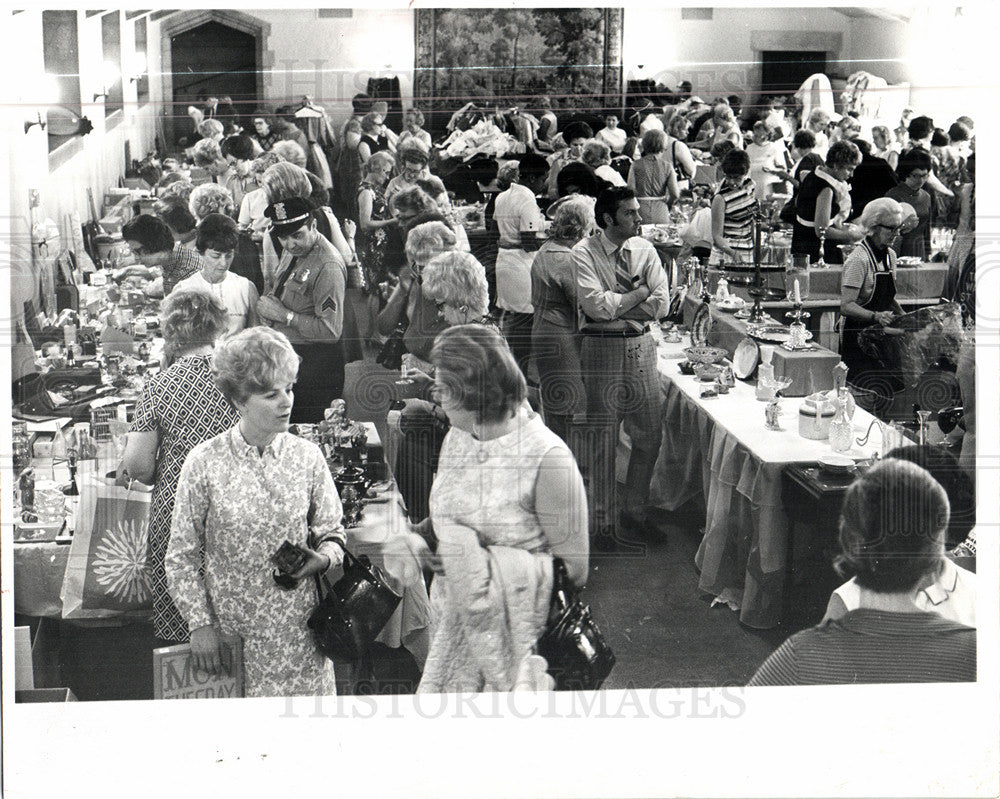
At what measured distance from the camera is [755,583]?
3592mm

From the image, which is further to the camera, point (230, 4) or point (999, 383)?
point (999, 383)

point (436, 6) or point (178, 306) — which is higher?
point (436, 6)

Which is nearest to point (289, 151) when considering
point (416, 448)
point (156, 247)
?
point (156, 247)

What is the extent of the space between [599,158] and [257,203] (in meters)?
0.90

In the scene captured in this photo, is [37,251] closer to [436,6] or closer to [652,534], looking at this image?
[436,6]

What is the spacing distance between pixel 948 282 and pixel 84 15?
2.31 m

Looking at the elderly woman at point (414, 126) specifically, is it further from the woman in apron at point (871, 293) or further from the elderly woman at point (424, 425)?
the woman in apron at point (871, 293)

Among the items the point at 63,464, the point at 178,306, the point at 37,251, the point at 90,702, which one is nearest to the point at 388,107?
the point at 178,306

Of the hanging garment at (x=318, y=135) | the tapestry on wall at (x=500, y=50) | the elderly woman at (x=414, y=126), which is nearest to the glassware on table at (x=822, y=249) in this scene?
the tapestry on wall at (x=500, y=50)

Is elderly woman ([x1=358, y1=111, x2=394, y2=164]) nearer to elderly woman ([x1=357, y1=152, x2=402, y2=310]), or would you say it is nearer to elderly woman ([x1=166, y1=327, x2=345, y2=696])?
elderly woman ([x1=357, y1=152, x2=402, y2=310])

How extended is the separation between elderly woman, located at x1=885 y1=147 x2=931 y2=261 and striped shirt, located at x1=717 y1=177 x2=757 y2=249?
15.2 inches

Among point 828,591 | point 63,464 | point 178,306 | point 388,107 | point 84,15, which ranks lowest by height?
point 828,591

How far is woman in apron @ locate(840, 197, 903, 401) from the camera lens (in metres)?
3.60

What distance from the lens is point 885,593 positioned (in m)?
3.59
